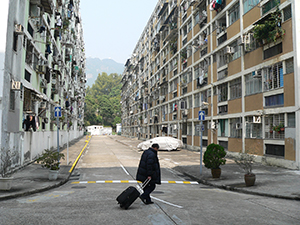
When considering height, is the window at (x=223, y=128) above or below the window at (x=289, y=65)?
below

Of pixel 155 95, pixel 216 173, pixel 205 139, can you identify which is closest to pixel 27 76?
pixel 216 173

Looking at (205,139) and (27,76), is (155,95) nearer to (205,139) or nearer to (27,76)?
(205,139)

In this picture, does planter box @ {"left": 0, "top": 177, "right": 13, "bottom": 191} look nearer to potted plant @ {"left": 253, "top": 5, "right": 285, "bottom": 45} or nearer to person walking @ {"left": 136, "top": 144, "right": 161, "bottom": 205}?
person walking @ {"left": 136, "top": 144, "right": 161, "bottom": 205}

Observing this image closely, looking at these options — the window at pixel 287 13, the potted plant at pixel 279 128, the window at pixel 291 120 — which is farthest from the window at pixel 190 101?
the window at pixel 287 13

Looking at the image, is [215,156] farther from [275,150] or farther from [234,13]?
[234,13]

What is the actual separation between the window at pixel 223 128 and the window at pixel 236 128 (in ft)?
2.97

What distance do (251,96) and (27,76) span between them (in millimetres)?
15199

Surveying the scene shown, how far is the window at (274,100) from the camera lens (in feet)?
54.0

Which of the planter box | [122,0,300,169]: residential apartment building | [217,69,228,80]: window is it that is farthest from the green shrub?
[217,69,228,80]: window

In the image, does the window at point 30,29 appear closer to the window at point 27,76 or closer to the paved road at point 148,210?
the window at point 27,76

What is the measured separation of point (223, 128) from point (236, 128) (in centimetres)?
323

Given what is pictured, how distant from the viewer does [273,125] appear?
17.1 metres

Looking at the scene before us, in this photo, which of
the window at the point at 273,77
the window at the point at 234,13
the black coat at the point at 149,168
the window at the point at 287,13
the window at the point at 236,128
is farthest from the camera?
the window at the point at 234,13

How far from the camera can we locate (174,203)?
771 cm
